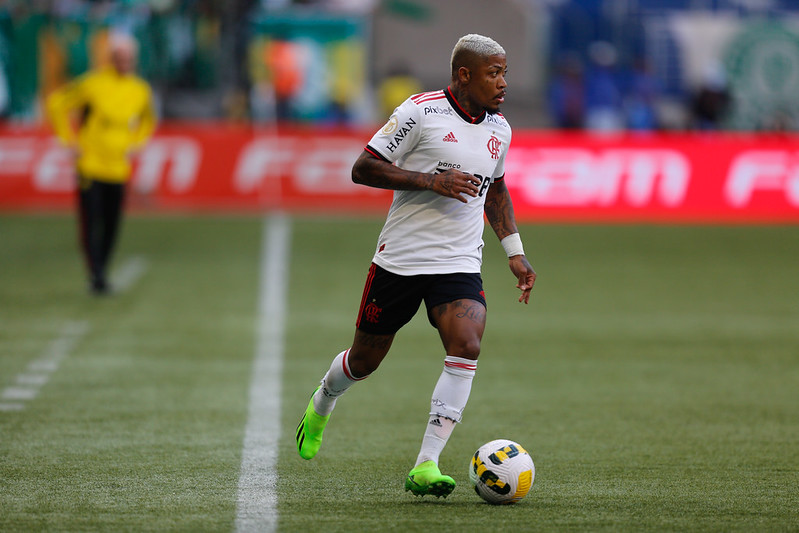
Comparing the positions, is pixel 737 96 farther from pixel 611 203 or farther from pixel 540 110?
pixel 611 203

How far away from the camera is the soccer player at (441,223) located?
18.3 feet

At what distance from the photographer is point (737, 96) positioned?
27.9 metres

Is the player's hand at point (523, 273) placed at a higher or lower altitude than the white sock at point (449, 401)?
higher

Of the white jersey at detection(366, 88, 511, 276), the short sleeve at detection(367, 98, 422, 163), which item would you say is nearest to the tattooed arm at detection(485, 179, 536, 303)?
the white jersey at detection(366, 88, 511, 276)

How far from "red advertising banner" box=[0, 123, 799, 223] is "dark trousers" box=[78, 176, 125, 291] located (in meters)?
8.53

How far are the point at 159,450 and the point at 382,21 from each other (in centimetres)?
2462

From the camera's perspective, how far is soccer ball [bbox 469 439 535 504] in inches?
214

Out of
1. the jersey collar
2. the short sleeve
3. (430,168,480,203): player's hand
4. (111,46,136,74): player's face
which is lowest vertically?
(111,46,136,74): player's face

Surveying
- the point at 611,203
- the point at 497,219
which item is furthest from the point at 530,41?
the point at 497,219

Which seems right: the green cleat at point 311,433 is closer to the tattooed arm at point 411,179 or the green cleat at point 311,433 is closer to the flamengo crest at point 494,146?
the tattooed arm at point 411,179

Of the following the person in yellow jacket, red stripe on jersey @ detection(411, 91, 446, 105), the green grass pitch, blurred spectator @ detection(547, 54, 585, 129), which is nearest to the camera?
the green grass pitch

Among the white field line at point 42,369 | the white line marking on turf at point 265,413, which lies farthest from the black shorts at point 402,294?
the white field line at point 42,369

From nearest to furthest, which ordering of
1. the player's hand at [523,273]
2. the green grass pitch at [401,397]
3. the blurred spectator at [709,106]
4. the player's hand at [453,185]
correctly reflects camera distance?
the green grass pitch at [401,397], the player's hand at [453,185], the player's hand at [523,273], the blurred spectator at [709,106]

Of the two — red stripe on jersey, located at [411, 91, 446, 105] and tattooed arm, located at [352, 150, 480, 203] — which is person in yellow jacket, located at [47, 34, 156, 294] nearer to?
red stripe on jersey, located at [411, 91, 446, 105]
